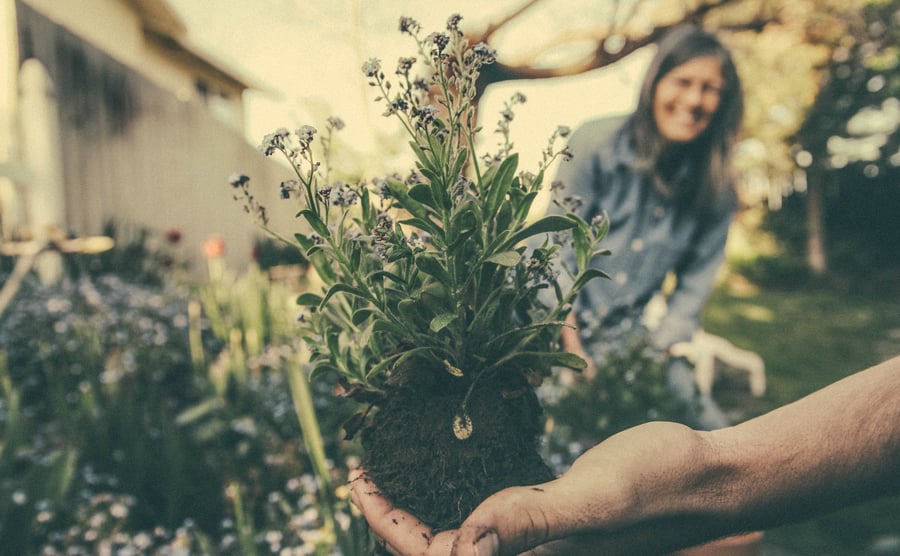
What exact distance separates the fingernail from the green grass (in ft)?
8.78

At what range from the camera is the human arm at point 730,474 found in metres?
0.86

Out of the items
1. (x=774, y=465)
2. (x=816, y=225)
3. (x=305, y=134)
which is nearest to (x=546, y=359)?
(x=774, y=465)

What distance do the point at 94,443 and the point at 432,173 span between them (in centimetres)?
213

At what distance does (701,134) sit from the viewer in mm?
2551

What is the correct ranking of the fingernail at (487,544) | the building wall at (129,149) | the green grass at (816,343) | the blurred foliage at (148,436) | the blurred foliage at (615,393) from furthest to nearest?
the building wall at (129,149), the green grass at (816,343), the blurred foliage at (615,393), the blurred foliage at (148,436), the fingernail at (487,544)

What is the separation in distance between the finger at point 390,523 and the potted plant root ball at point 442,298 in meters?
0.02

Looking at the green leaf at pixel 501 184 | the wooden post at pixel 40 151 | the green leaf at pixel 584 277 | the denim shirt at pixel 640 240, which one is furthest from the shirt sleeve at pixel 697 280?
the wooden post at pixel 40 151

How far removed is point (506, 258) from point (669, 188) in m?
1.98

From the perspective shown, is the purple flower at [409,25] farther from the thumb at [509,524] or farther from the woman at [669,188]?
the woman at [669,188]

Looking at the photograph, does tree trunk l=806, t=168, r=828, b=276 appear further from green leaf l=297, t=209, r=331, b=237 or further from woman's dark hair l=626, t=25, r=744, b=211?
green leaf l=297, t=209, r=331, b=237

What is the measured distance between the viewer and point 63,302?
356 centimetres

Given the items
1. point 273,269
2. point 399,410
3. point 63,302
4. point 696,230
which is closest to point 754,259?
point 273,269

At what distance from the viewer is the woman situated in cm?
246

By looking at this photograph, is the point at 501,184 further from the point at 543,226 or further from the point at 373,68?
the point at 373,68
